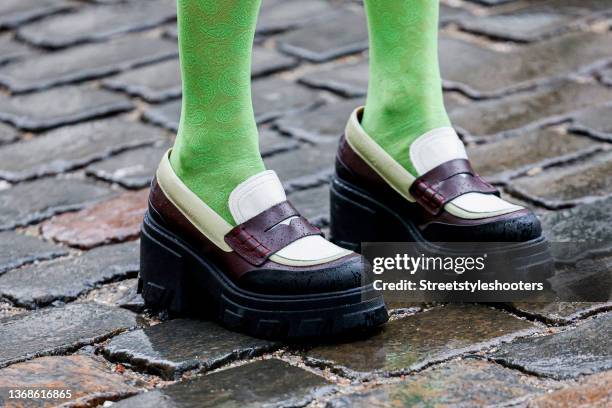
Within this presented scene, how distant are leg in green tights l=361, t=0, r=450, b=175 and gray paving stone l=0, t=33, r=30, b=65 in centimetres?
179

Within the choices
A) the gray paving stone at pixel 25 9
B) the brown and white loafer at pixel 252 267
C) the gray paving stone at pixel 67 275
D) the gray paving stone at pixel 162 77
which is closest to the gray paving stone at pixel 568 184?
the brown and white loafer at pixel 252 267

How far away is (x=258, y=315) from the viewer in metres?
1.80

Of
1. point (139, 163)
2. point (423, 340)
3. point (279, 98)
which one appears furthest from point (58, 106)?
point (423, 340)

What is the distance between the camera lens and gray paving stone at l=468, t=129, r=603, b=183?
2634 mm

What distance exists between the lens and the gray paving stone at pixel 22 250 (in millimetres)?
2258

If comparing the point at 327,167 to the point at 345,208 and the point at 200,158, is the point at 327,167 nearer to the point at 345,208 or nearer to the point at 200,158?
the point at 345,208

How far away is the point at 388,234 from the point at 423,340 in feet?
1.09

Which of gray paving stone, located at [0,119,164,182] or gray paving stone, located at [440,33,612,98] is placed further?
gray paving stone, located at [440,33,612,98]

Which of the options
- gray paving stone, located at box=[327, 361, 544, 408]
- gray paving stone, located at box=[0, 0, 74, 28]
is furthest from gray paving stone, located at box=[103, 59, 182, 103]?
gray paving stone, located at box=[327, 361, 544, 408]

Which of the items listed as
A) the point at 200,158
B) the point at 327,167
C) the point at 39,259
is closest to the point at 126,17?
the point at 327,167

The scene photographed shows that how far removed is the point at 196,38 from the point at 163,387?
55 centimetres

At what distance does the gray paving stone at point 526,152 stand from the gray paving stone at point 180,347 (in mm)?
958

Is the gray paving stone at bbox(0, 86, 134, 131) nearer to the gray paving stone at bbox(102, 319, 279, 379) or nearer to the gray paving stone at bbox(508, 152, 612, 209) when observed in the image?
the gray paving stone at bbox(508, 152, 612, 209)

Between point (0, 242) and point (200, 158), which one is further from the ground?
point (200, 158)
